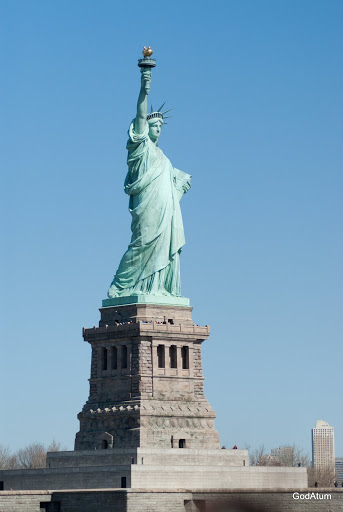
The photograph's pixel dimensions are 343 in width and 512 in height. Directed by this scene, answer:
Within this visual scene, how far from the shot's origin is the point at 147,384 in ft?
278

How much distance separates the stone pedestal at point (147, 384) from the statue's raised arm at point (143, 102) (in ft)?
30.9

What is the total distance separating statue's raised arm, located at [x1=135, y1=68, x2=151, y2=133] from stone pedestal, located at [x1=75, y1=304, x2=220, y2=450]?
943 cm

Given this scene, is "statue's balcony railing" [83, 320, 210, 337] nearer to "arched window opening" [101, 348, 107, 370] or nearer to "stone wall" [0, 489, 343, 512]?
"arched window opening" [101, 348, 107, 370]

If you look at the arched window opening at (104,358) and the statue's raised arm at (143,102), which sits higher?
the statue's raised arm at (143,102)

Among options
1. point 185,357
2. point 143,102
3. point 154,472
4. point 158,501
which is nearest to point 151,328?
point 185,357

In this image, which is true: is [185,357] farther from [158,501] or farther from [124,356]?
[158,501]

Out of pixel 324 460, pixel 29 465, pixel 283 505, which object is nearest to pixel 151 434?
pixel 283 505

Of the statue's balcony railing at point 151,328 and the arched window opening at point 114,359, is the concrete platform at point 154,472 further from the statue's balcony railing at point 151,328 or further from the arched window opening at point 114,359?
the statue's balcony railing at point 151,328

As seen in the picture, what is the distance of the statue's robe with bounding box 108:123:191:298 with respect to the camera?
87062 millimetres

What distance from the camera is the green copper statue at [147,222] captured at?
285 feet

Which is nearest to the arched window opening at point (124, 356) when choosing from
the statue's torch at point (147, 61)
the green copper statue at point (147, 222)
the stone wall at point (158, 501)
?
the green copper statue at point (147, 222)

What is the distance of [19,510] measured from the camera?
79.6m

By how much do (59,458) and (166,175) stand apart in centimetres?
1576

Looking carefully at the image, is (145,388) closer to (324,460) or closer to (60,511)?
(60,511)
